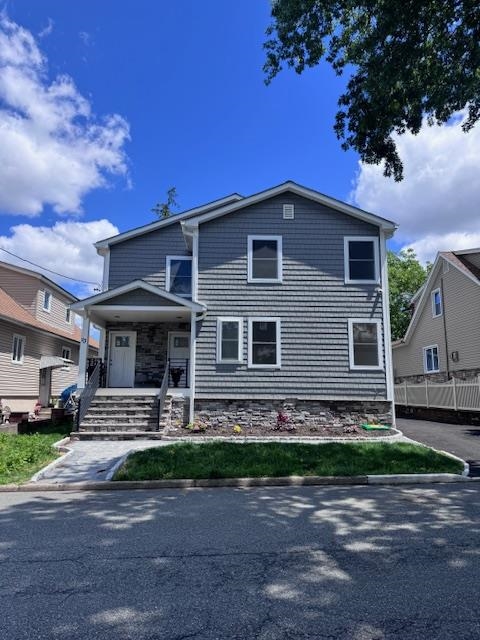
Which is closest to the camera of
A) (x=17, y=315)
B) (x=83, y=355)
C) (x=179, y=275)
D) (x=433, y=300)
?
(x=83, y=355)

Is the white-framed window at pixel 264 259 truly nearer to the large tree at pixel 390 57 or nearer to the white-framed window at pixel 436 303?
the large tree at pixel 390 57

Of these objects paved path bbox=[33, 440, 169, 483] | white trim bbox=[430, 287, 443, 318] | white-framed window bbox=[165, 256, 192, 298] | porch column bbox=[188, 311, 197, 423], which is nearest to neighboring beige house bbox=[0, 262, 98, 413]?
white-framed window bbox=[165, 256, 192, 298]

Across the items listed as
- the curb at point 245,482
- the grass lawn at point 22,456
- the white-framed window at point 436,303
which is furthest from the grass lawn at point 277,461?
the white-framed window at point 436,303

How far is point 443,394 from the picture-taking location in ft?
58.8

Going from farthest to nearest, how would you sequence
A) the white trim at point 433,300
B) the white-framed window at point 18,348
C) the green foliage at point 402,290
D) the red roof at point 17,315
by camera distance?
the green foliage at point 402,290 < the white trim at point 433,300 < the white-framed window at point 18,348 < the red roof at point 17,315

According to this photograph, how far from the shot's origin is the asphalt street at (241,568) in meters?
3.03

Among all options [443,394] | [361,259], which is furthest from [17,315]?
[443,394]

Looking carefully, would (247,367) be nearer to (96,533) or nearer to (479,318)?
(96,533)

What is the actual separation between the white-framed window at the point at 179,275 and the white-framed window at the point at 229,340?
9.36 feet

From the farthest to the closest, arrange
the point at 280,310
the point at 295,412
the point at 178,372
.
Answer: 1. the point at 178,372
2. the point at 280,310
3. the point at 295,412

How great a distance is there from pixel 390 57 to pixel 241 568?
9218mm

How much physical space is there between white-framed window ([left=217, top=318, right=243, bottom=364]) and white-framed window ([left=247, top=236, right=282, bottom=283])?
1.54 m

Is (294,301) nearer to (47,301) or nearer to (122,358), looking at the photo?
(122,358)

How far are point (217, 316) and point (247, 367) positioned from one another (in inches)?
73.3
